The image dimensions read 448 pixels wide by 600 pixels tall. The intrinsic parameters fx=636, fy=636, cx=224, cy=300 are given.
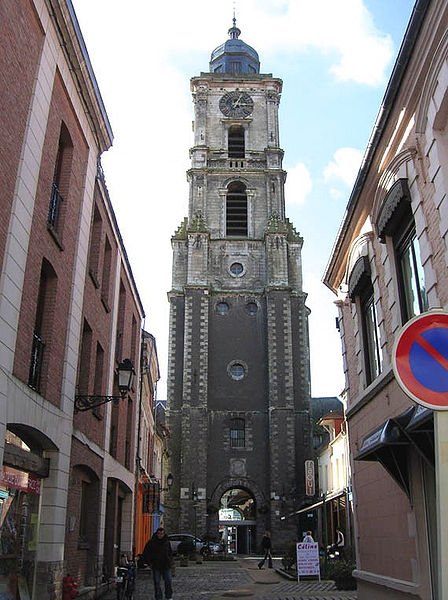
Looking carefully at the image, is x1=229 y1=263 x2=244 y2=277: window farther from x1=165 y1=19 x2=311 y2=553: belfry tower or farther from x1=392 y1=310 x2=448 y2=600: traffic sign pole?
x1=392 y1=310 x2=448 y2=600: traffic sign pole

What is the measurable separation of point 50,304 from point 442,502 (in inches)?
370

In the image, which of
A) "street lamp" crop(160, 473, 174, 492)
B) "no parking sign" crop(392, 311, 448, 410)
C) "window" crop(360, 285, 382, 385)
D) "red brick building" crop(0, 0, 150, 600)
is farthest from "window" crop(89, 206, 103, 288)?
"street lamp" crop(160, 473, 174, 492)

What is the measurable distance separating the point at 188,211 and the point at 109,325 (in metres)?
34.5

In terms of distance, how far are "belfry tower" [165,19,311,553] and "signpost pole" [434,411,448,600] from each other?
40178 mm

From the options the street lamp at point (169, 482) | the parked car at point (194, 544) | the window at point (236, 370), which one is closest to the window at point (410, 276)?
the parked car at point (194, 544)

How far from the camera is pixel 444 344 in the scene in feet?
12.4

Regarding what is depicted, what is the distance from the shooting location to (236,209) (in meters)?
51.4

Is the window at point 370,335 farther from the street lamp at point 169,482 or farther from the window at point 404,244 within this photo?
the street lamp at point 169,482

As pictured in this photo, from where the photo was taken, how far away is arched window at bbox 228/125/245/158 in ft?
176

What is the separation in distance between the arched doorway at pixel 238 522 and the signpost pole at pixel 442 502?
41.1 m

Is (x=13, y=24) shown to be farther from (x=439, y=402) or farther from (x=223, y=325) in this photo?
(x=223, y=325)

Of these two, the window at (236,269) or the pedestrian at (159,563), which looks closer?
the pedestrian at (159,563)

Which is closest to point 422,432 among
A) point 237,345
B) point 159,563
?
point 159,563

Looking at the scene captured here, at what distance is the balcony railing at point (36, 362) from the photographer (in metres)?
10.7
